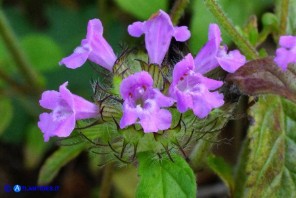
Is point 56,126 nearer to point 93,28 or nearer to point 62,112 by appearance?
point 62,112

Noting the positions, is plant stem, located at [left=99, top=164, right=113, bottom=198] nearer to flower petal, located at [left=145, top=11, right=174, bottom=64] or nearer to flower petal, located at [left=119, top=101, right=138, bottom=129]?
flower petal, located at [left=145, top=11, right=174, bottom=64]

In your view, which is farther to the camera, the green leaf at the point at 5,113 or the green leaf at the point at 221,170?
the green leaf at the point at 5,113

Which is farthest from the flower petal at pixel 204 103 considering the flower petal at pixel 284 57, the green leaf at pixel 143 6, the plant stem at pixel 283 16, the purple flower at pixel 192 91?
the green leaf at pixel 143 6

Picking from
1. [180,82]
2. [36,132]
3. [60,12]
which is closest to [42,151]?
[36,132]

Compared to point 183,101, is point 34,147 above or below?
above

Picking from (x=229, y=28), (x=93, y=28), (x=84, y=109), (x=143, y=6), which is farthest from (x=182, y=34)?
(x=143, y=6)

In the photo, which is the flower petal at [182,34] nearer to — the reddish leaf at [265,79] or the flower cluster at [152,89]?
the flower cluster at [152,89]
